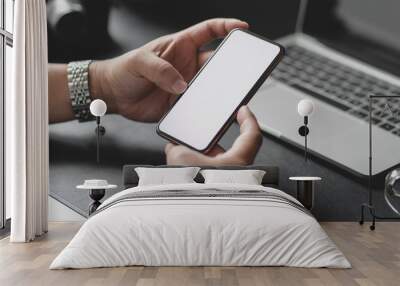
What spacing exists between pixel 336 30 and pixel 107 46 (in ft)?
9.44

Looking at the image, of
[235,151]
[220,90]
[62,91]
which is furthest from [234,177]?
[62,91]

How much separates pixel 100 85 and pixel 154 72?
2.30 feet

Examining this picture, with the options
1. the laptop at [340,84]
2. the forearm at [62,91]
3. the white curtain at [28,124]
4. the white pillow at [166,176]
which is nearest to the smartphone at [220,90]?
the laptop at [340,84]

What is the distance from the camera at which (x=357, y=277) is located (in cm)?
404

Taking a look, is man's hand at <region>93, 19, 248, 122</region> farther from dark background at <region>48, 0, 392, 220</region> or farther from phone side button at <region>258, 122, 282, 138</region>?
phone side button at <region>258, 122, 282, 138</region>

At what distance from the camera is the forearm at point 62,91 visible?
293 inches

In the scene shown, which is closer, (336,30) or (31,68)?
(31,68)

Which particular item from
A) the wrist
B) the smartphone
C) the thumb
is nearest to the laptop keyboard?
the smartphone

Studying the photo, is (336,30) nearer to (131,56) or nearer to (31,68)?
(131,56)

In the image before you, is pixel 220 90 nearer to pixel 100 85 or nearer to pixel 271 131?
pixel 271 131

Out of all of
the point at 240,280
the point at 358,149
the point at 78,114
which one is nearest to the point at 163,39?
the point at 78,114

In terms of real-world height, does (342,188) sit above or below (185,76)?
below

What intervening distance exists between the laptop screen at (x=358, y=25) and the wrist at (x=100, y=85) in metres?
2.55

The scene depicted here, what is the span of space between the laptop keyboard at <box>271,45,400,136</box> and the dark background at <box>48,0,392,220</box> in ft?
1.52
